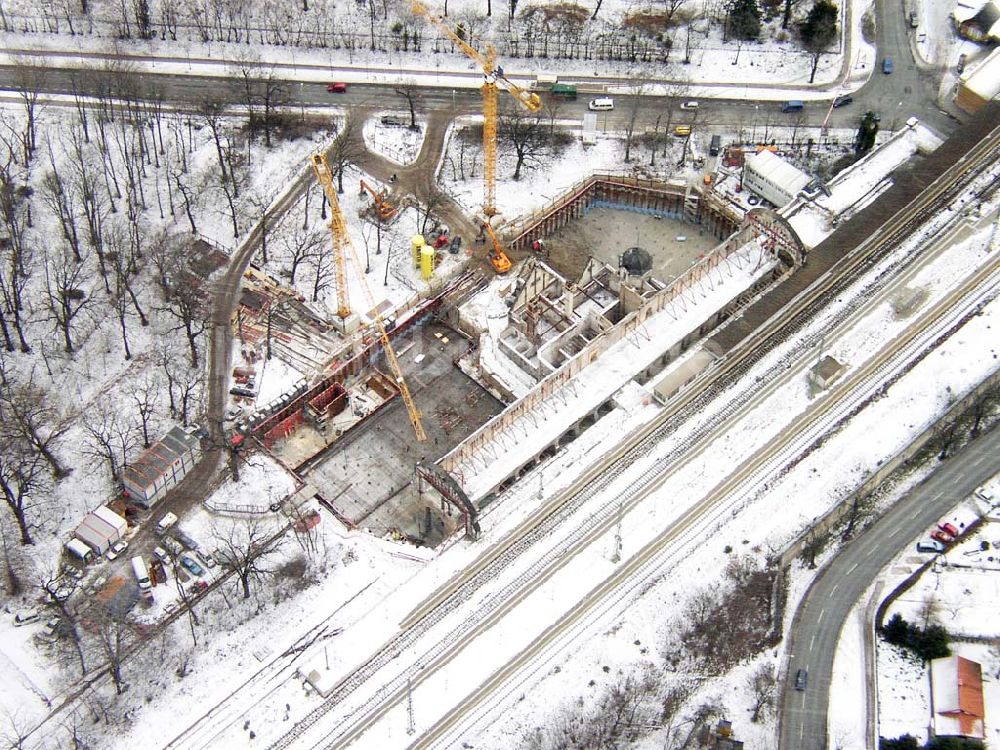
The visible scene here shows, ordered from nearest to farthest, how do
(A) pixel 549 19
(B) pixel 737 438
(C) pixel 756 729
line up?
(C) pixel 756 729, (B) pixel 737 438, (A) pixel 549 19

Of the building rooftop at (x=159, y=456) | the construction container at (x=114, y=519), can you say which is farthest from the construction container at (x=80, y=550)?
the building rooftop at (x=159, y=456)

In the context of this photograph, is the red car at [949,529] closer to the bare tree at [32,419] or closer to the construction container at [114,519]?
the construction container at [114,519]

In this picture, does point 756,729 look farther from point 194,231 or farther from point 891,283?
point 194,231

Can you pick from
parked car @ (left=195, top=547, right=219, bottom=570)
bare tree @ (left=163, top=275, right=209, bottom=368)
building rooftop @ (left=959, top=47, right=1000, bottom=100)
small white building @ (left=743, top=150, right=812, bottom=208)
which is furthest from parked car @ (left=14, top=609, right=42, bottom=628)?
building rooftop @ (left=959, top=47, right=1000, bottom=100)

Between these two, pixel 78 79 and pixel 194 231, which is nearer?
pixel 194 231

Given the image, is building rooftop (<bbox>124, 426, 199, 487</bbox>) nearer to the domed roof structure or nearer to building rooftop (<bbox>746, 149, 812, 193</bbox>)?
the domed roof structure

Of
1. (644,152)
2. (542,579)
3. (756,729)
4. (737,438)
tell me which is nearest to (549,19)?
(644,152)

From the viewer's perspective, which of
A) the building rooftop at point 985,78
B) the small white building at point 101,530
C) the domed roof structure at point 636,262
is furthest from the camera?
the building rooftop at point 985,78
